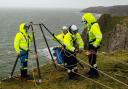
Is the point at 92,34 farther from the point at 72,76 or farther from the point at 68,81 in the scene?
the point at 68,81

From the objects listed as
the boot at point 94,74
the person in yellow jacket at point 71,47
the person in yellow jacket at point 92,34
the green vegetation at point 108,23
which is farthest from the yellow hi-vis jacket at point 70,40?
the green vegetation at point 108,23

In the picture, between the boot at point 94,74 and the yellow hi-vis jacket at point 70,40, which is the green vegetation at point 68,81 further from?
the yellow hi-vis jacket at point 70,40

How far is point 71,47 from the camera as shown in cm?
1516

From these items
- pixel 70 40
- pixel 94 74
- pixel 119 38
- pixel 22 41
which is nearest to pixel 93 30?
pixel 70 40

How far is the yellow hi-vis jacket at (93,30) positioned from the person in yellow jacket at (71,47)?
2.66 feet

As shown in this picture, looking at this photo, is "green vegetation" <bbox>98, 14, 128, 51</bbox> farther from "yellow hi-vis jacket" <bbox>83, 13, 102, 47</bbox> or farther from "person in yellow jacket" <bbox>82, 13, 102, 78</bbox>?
"yellow hi-vis jacket" <bbox>83, 13, 102, 47</bbox>

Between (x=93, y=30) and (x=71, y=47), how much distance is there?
1480 mm

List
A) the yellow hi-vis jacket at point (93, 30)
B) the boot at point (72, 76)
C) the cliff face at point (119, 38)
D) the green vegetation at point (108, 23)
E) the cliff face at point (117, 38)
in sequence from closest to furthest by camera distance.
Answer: the yellow hi-vis jacket at point (93, 30), the boot at point (72, 76), the cliff face at point (119, 38), the cliff face at point (117, 38), the green vegetation at point (108, 23)

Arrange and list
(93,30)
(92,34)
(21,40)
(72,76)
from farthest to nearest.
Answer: (72,76), (21,40), (92,34), (93,30)

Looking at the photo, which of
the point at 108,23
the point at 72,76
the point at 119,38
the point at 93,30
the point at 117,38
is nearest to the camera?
the point at 93,30

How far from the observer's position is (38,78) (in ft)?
53.5

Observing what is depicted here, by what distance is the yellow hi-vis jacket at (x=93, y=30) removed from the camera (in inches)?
570

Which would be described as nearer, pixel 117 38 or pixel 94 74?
pixel 94 74

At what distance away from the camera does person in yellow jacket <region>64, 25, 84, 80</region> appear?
1514 centimetres
